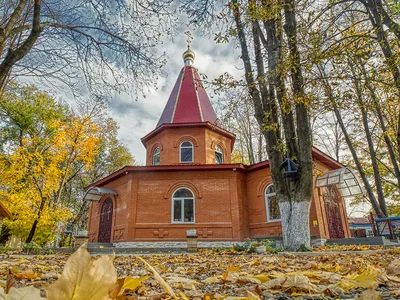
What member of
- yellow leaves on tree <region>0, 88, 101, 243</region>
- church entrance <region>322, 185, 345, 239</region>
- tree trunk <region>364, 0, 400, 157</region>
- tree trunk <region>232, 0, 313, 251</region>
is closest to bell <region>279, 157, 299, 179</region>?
tree trunk <region>232, 0, 313, 251</region>

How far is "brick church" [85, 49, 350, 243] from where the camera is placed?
14.0 m

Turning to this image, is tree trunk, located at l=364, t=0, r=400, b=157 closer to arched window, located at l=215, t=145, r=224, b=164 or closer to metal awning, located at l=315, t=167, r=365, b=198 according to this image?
metal awning, located at l=315, t=167, r=365, b=198

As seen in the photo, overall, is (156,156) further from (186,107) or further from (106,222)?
(106,222)

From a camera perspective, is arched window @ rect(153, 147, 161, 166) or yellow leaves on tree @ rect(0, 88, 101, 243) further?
arched window @ rect(153, 147, 161, 166)

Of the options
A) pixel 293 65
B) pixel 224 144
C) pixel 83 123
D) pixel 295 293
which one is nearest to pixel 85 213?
pixel 83 123

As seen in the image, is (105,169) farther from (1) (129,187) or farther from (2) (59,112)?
(1) (129,187)

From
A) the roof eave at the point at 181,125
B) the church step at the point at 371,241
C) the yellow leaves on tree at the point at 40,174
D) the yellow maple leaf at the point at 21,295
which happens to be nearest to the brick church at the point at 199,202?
the roof eave at the point at 181,125

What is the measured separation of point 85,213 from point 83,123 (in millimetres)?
13293

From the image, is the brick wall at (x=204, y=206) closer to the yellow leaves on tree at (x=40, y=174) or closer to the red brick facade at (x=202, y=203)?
the red brick facade at (x=202, y=203)

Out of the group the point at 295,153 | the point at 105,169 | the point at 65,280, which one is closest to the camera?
the point at 65,280

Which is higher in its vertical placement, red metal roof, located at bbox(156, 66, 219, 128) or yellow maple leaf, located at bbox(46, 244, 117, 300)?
red metal roof, located at bbox(156, 66, 219, 128)

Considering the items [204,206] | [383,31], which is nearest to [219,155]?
[204,206]

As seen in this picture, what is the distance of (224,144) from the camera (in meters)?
18.4

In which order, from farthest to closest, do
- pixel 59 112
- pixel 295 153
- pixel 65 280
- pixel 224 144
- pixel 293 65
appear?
1. pixel 59 112
2. pixel 224 144
3. pixel 295 153
4. pixel 293 65
5. pixel 65 280
